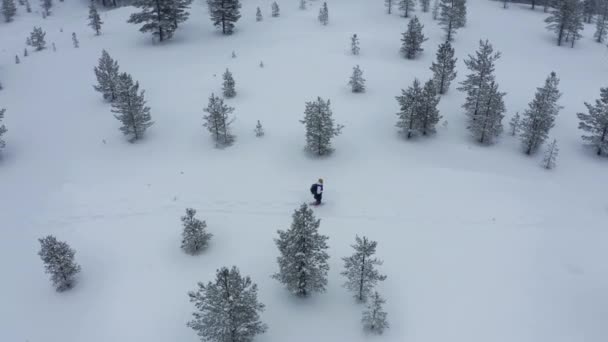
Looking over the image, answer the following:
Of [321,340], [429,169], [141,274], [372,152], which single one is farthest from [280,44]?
[321,340]

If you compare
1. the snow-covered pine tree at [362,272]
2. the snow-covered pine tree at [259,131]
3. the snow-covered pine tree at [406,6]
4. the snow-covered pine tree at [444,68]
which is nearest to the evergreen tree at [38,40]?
the snow-covered pine tree at [259,131]

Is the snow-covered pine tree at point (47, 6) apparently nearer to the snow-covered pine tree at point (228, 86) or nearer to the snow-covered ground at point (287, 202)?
the snow-covered ground at point (287, 202)

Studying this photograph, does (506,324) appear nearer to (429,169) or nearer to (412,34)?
(429,169)

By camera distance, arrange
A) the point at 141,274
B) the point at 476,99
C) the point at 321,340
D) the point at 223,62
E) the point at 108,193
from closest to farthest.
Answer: the point at 321,340
the point at 141,274
the point at 108,193
the point at 476,99
the point at 223,62

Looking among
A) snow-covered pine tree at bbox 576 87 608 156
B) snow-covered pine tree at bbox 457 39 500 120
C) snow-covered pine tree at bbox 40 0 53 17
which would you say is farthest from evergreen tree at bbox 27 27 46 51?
snow-covered pine tree at bbox 576 87 608 156

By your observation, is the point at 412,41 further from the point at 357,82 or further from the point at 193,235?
the point at 193,235

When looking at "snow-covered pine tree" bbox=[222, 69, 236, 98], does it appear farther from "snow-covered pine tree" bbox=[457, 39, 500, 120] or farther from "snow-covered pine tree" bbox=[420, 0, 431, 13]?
"snow-covered pine tree" bbox=[420, 0, 431, 13]
